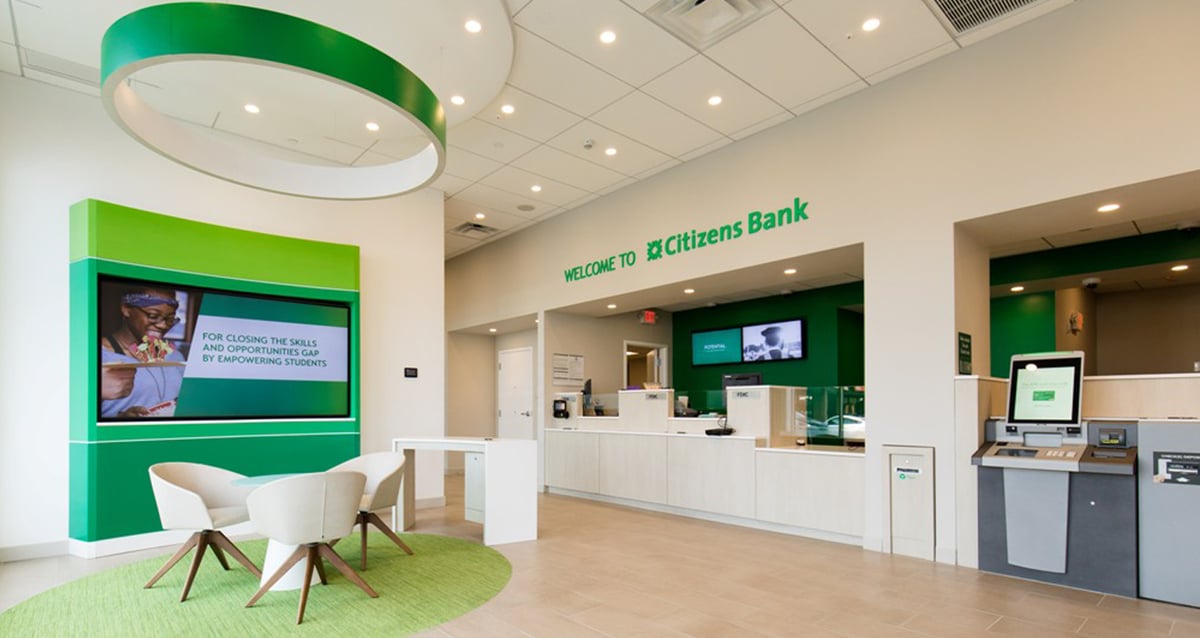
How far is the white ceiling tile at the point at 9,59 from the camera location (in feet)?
16.7

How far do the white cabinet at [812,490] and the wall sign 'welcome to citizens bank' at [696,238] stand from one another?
7.60ft

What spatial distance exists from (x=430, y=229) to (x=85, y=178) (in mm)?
3452

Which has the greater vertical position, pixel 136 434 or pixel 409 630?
pixel 136 434

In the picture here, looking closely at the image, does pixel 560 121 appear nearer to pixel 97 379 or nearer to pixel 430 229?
pixel 430 229

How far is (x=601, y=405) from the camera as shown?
8.97 m

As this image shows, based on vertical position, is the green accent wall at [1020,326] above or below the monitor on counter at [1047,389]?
above

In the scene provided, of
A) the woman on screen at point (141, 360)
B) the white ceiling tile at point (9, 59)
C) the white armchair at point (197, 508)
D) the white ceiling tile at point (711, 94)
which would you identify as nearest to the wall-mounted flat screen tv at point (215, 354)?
the woman on screen at point (141, 360)

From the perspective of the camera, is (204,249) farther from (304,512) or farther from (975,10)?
(975,10)

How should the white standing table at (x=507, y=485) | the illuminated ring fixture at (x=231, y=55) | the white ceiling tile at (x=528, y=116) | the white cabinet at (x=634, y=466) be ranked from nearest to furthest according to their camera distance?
1. the illuminated ring fixture at (x=231, y=55)
2. the white standing table at (x=507, y=485)
3. the white ceiling tile at (x=528, y=116)
4. the white cabinet at (x=634, y=466)

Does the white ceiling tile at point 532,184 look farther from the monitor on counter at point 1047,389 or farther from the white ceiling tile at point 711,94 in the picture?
the monitor on counter at point 1047,389

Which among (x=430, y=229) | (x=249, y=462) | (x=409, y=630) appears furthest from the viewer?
(x=430, y=229)

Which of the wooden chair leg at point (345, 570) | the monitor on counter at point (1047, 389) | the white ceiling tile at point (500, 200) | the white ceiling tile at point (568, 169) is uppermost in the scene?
the white ceiling tile at point (568, 169)

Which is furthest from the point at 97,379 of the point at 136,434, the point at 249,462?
the point at 249,462

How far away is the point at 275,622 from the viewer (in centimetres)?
371
